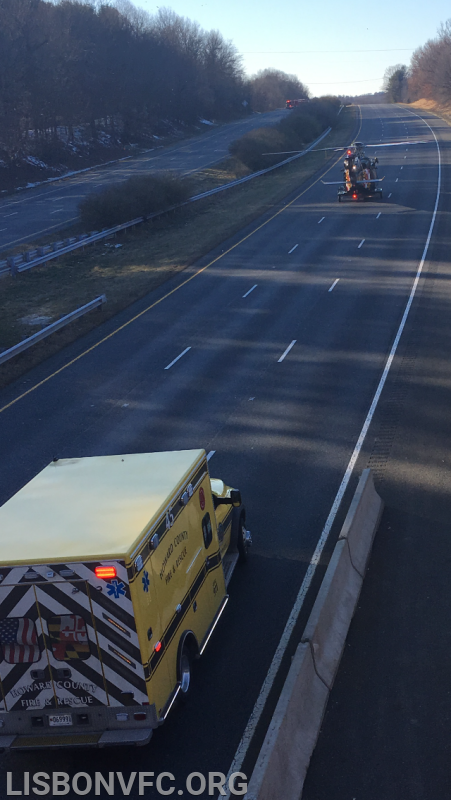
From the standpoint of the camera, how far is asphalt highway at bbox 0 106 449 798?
8.13m

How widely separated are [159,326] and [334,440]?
1148cm

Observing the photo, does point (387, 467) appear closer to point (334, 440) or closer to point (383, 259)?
point (334, 440)

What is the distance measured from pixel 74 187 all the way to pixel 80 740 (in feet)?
184

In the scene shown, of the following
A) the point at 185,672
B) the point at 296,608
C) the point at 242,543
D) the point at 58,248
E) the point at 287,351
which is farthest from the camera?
the point at 58,248

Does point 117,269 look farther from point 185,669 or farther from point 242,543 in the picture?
point 185,669

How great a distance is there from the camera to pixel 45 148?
70.0 m

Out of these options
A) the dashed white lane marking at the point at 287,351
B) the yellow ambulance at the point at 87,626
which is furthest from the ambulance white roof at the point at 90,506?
the dashed white lane marking at the point at 287,351

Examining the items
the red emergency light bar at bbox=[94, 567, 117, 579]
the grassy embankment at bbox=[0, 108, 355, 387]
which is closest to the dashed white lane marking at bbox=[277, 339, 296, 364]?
the grassy embankment at bbox=[0, 108, 355, 387]

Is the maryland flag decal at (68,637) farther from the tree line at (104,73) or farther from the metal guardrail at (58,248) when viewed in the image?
the tree line at (104,73)

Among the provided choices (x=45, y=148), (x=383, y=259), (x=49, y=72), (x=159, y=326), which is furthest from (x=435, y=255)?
(x=49, y=72)

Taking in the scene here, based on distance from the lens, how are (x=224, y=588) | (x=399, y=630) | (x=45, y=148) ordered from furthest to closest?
1. (x=45, y=148)
2. (x=224, y=588)
3. (x=399, y=630)

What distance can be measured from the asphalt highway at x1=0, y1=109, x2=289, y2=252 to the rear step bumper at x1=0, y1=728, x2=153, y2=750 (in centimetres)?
3358

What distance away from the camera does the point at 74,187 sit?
58094 mm

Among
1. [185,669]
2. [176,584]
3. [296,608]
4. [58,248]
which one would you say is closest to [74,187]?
[58,248]
